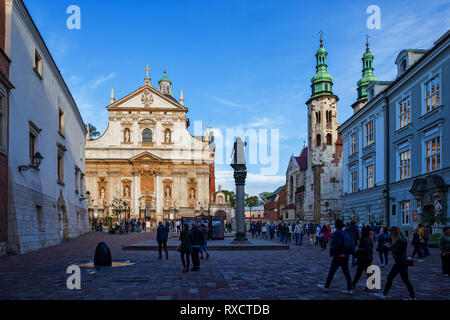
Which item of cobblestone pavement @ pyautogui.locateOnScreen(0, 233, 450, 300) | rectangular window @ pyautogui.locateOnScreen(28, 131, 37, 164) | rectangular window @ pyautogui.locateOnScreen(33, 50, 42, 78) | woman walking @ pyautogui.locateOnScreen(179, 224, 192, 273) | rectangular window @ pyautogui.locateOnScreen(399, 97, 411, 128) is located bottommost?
cobblestone pavement @ pyautogui.locateOnScreen(0, 233, 450, 300)

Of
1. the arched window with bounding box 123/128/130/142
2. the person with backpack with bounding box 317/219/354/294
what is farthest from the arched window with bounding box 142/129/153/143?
the person with backpack with bounding box 317/219/354/294

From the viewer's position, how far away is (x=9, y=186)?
1730 centimetres

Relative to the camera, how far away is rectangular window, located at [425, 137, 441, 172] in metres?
24.2

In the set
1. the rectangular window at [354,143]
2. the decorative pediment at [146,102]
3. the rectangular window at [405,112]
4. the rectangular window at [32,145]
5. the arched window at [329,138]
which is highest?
the decorative pediment at [146,102]

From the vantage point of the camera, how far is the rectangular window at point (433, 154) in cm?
2416

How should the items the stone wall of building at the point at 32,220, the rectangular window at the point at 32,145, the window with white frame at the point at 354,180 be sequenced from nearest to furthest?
the stone wall of building at the point at 32,220
the rectangular window at the point at 32,145
the window with white frame at the point at 354,180

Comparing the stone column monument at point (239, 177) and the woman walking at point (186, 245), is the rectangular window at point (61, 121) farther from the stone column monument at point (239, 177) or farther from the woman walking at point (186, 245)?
the woman walking at point (186, 245)

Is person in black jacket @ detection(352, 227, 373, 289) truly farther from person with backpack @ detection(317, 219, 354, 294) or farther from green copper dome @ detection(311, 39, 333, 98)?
green copper dome @ detection(311, 39, 333, 98)

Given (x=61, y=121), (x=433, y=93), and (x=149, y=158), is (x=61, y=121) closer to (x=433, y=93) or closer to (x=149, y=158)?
(x=433, y=93)

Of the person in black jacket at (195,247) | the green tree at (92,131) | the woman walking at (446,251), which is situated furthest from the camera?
the green tree at (92,131)

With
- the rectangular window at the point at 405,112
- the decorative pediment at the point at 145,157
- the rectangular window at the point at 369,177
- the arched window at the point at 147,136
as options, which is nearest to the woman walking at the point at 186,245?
the rectangular window at the point at 405,112

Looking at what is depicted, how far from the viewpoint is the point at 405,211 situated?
2831 cm

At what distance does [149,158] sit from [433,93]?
46386 mm
